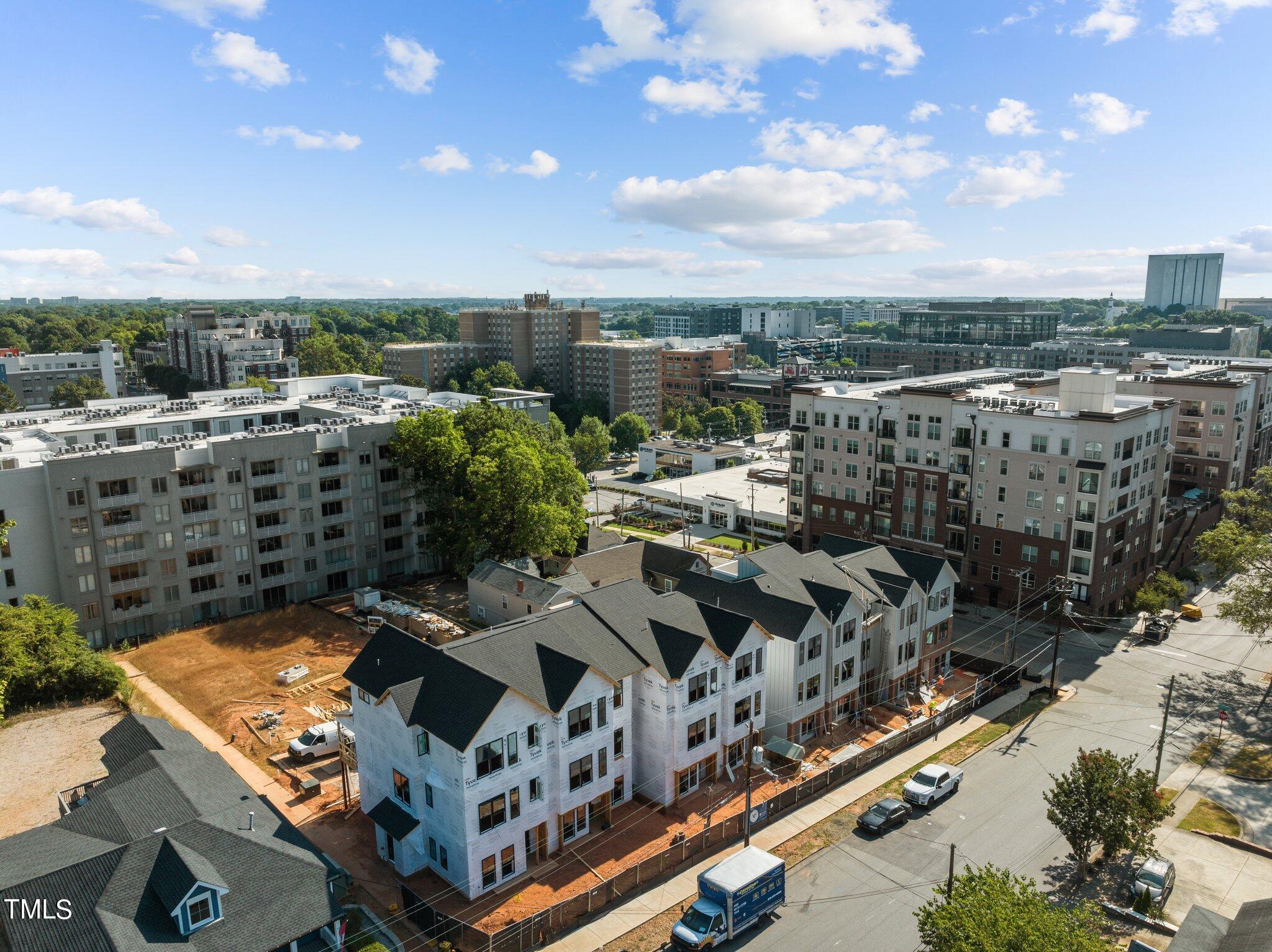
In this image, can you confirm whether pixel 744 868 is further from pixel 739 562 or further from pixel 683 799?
pixel 739 562

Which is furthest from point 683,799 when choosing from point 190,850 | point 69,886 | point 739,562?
point 69,886

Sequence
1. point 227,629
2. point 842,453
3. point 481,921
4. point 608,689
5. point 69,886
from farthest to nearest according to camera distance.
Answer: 1. point 842,453
2. point 227,629
3. point 608,689
4. point 481,921
5. point 69,886

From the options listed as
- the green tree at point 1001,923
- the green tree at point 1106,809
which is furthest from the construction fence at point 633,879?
the green tree at point 1001,923

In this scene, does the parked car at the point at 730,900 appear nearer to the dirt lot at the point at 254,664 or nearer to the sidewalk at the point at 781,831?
the sidewalk at the point at 781,831

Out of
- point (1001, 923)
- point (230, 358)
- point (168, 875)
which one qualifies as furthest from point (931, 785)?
point (230, 358)

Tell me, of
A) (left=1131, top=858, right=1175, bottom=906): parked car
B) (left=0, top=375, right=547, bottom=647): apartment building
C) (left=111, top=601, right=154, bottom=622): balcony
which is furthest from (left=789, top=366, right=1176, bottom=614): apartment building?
(left=111, top=601, right=154, bottom=622): balcony

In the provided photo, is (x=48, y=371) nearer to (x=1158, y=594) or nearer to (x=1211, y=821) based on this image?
(x=1158, y=594)
